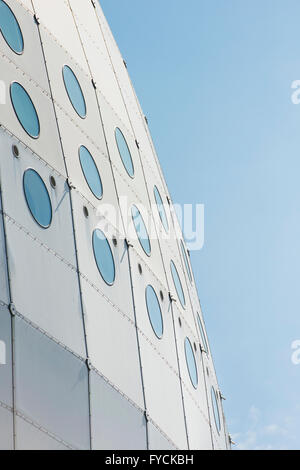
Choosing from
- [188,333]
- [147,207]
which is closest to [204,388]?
[188,333]

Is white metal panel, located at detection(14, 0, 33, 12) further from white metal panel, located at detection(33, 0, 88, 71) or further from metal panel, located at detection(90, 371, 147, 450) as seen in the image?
metal panel, located at detection(90, 371, 147, 450)

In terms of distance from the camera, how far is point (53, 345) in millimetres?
17141

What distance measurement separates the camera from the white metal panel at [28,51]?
2030 centimetres

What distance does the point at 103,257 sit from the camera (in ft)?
65.8

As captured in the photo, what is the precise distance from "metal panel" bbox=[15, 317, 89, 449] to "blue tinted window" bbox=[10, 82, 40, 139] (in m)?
4.49

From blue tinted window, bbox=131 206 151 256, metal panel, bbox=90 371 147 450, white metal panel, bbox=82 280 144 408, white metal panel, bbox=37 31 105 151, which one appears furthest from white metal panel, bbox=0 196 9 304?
blue tinted window, bbox=131 206 151 256

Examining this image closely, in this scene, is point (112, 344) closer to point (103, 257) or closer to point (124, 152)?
point (103, 257)

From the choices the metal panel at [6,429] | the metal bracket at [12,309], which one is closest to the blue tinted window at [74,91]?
the metal bracket at [12,309]

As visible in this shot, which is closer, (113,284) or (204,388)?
(113,284)

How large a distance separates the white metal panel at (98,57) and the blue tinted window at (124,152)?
858 mm

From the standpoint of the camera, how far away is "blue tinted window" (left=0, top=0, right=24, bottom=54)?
2054 cm
